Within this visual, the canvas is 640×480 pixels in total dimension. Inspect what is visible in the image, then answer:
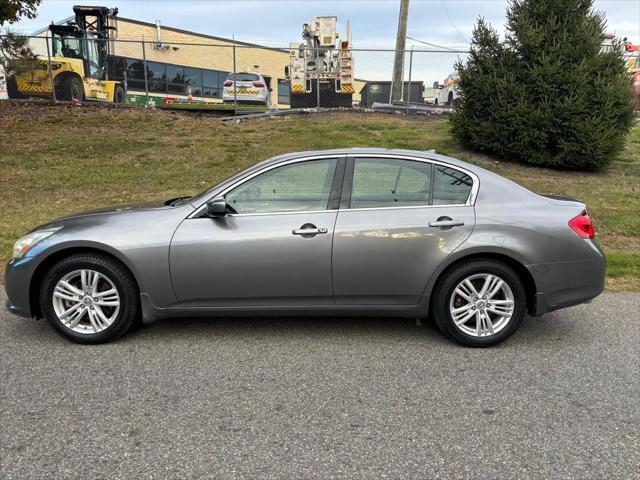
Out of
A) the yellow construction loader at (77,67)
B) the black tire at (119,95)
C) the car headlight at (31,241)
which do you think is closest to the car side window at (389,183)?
the car headlight at (31,241)

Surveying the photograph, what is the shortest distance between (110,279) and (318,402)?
6.31 ft

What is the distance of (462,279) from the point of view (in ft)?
13.5

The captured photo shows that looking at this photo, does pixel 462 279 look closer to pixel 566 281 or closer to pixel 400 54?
pixel 566 281

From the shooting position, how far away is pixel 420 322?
4703 mm

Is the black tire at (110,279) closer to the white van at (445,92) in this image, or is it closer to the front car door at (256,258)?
the front car door at (256,258)

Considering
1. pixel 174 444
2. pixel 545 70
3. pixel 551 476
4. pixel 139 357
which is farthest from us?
pixel 545 70

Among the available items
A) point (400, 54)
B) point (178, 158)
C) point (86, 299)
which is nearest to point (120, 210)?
point (86, 299)

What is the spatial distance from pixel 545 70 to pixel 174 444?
34.6ft

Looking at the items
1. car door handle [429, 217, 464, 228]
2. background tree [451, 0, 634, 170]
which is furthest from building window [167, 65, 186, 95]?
car door handle [429, 217, 464, 228]

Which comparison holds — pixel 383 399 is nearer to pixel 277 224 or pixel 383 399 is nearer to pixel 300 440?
pixel 300 440

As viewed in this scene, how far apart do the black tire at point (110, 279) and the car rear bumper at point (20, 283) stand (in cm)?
11

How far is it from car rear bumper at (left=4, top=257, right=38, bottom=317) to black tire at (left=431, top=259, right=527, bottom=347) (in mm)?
3161

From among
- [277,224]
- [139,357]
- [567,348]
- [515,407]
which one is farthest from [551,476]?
[139,357]

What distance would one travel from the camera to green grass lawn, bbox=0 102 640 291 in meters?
8.49
